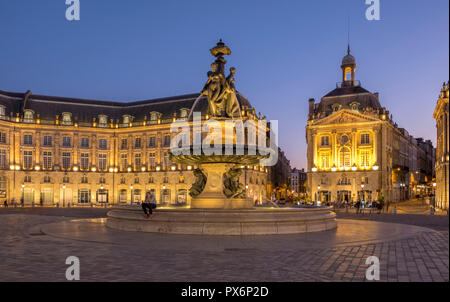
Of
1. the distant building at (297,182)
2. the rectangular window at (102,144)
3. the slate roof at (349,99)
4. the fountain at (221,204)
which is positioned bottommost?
the distant building at (297,182)

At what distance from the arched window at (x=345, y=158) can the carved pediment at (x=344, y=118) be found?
180 inches

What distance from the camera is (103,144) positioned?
2810 inches

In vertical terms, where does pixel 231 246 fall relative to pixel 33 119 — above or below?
below

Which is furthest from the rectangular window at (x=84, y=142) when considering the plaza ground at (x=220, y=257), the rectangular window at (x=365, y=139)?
the plaza ground at (x=220, y=257)

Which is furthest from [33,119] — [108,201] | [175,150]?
[175,150]

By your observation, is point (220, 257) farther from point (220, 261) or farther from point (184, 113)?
point (184, 113)

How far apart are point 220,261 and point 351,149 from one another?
5941 centimetres

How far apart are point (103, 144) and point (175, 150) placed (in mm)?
56909

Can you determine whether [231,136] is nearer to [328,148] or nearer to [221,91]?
[221,91]

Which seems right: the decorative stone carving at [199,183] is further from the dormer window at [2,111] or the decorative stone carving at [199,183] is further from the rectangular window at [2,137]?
the dormer window at [2,111]

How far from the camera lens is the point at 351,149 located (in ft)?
214

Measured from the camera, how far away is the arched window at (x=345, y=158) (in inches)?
2581

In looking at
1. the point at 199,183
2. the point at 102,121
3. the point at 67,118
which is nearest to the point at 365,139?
the point at 102,121

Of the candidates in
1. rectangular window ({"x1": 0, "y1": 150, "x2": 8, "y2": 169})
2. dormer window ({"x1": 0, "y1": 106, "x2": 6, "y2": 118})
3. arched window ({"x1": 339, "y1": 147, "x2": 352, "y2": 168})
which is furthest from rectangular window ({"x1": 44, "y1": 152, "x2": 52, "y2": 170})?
arched window ({"x1": 339, "y1": 147, "x2": 352, "y2": 168})
